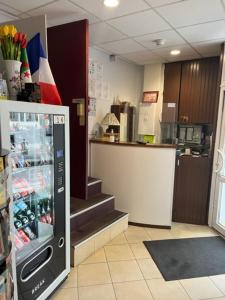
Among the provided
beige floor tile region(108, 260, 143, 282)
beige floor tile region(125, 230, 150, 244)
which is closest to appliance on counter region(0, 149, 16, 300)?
beige floor tile region(108, 260, 143, 282)

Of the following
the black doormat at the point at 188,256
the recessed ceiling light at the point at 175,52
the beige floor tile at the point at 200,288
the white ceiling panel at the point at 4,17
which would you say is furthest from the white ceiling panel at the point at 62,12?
the beige floor tile at the point at 200,288

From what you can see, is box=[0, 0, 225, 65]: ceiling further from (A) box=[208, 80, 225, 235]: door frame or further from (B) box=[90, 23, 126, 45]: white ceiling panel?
(A) box=[208, 80, 225, 235]: door frame

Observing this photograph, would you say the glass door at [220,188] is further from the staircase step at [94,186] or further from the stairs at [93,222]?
the staircase step at [94,186]

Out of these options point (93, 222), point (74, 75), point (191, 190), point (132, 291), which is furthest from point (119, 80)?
point (132, 291)

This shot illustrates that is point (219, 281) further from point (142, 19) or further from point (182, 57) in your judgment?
point (182, 57)

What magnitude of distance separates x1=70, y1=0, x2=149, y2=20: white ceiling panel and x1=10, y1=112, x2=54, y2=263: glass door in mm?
1145

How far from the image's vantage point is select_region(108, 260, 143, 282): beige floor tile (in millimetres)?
2084

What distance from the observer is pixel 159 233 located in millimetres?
2959

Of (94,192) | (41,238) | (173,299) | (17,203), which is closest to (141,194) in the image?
(94,192)

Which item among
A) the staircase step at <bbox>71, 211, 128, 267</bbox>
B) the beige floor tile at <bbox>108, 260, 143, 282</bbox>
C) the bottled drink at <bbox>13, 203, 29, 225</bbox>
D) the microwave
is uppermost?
the microwave

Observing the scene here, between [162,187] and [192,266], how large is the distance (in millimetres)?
1001

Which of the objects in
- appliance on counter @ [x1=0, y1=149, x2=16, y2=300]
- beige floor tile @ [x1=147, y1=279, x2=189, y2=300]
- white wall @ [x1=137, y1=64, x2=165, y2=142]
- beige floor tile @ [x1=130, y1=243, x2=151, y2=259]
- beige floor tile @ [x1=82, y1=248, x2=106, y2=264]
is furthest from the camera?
white wall @ [x1=137, y1=64, x2=165, y2=142]

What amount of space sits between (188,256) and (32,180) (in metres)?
1.88

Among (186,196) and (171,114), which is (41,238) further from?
(171,114)
